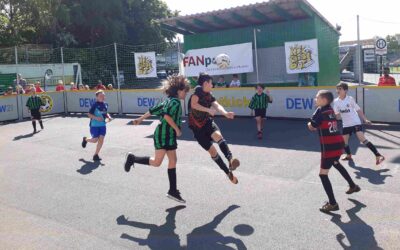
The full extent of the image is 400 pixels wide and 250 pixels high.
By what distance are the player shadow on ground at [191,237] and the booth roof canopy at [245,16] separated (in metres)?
12.8

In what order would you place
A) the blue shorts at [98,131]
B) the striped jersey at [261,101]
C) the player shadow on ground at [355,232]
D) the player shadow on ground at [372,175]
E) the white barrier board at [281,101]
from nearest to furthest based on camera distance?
the player shadow on ground at [355,232] < the player shadow on ground at [372,175] < the blue shorts at [98,131] < the striped jersey at [261,101] < the white barrier board at [281,101]

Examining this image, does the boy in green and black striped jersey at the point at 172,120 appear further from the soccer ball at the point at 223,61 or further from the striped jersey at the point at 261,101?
the soccer ball at the point at 223,61

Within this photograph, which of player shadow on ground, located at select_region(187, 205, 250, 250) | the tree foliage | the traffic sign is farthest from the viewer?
the tree foliage

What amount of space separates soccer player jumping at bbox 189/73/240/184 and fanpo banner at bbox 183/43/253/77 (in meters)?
11.4

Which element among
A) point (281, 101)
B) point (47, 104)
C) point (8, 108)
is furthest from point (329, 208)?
point (47, 104)

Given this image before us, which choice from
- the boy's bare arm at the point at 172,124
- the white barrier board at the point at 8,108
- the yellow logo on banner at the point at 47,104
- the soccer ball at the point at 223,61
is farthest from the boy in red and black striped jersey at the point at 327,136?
the yellow logo on banner at the point at 47,104

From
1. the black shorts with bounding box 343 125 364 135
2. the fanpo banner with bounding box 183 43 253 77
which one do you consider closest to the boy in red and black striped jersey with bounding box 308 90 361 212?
the black shorts with bounding box 343 125 364 135

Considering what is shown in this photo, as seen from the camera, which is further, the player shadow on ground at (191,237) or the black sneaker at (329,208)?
the black sneaker at (329,208)

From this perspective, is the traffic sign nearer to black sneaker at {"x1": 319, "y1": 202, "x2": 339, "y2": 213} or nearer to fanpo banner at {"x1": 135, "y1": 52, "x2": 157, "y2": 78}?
fanpo banner at {"x1": 135, "y1": 52, "x2": 157, "y2": 78}

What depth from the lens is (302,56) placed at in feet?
50.3

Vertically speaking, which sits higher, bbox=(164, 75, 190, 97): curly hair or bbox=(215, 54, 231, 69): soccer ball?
bbox=(215, 54, 231, 69): soccer ball

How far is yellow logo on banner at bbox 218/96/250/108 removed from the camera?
15.3 metres

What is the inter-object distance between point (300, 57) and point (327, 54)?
4212 millimetres

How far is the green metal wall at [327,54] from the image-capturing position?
59.7 feet
